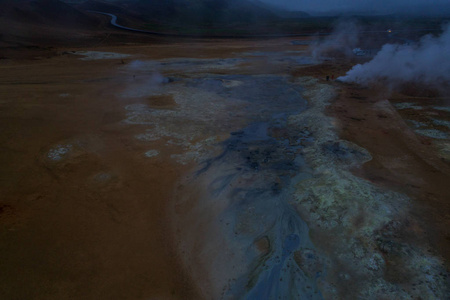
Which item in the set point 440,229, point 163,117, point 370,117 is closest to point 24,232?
point 163,117

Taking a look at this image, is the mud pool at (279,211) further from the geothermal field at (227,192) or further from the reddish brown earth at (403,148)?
the reddish brown earth at (403,148)

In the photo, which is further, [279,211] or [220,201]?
[220,201]

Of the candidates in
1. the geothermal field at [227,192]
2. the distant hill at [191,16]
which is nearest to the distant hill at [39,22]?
the distant hill at [191,16]

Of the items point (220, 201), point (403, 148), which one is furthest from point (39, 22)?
point (403, 148)

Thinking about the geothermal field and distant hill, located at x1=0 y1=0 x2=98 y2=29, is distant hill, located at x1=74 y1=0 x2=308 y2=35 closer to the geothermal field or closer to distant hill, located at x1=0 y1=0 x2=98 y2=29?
distant hill, located at x1=0 y1=0 x2=98 y2=29

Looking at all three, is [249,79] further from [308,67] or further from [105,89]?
[105,89]

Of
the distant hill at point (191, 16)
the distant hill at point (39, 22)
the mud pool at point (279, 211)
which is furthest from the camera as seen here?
the distant hill at point (191, 16)

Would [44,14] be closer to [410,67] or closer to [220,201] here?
[220,201]
